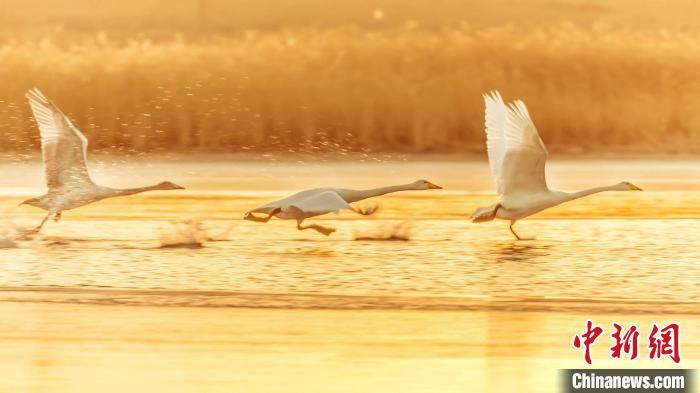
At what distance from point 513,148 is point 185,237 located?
4396 millimetres

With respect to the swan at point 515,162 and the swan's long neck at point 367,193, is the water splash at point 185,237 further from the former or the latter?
the swan at point 515,162

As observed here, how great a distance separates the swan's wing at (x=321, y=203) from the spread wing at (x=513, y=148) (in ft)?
5.42

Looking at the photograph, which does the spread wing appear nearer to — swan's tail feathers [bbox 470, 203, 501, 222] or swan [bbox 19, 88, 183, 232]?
swan's tail feathers [bbox 470, 203, 501, 222]

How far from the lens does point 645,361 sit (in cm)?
1252

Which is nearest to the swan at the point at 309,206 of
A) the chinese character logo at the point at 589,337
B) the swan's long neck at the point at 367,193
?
the swan's long neck at the point at 367,193

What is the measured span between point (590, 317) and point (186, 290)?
154 inches

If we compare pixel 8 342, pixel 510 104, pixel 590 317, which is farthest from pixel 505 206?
pixel 8 342

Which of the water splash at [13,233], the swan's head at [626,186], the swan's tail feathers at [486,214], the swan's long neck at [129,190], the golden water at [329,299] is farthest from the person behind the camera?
the swan's long neck at [129,190]

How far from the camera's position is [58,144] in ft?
64.0

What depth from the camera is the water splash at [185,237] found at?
20.2 meters

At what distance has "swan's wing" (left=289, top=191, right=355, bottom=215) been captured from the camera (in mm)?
17969

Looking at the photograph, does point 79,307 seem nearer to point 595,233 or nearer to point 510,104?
point 510,104

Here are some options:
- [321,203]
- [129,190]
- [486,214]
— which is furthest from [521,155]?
[129,190]

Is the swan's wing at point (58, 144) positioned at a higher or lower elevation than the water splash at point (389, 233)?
higher
